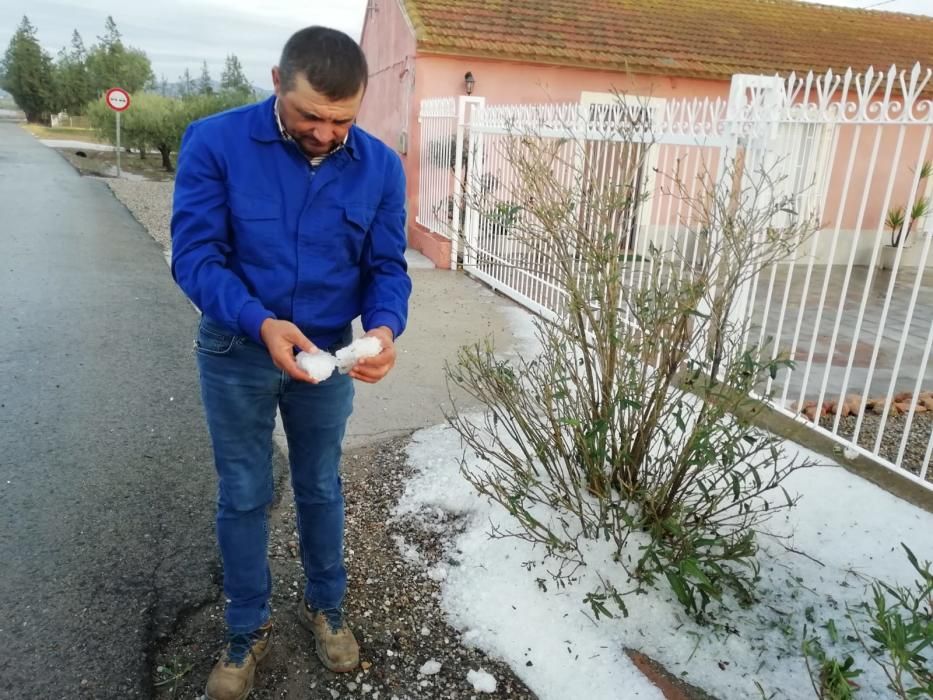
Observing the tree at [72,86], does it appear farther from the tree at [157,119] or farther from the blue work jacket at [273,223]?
the blue work jacket at [273,223]

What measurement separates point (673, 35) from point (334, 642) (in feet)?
45.4

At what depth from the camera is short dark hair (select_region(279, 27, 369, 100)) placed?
192cm

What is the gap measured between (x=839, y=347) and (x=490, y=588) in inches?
219

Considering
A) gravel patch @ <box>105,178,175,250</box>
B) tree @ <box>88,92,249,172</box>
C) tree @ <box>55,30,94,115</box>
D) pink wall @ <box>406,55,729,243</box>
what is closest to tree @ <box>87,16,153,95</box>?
tree @ <box>55,30,94,115</box>

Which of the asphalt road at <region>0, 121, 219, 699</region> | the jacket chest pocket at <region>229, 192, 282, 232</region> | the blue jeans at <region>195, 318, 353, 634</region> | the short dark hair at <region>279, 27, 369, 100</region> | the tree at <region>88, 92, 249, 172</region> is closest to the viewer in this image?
the short dark hair at <region>279, 27, 369, 100</region>

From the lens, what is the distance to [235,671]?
2.33m

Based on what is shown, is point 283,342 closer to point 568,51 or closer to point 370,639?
point 370,639

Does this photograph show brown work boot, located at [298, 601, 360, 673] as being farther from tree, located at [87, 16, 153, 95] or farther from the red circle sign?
tree, located at [87, 16, 153, 95]

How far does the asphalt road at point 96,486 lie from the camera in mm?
2559

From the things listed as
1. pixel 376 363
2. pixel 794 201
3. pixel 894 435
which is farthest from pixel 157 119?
pixel 376 363

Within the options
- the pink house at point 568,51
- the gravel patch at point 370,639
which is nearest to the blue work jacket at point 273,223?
the gravel patch at point 370,639

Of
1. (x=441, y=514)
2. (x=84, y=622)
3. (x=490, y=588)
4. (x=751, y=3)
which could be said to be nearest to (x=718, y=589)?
(x=490, y=588)

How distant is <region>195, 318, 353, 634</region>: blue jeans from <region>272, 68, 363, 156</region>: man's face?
61cm

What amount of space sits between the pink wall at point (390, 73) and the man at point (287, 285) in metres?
9.43
